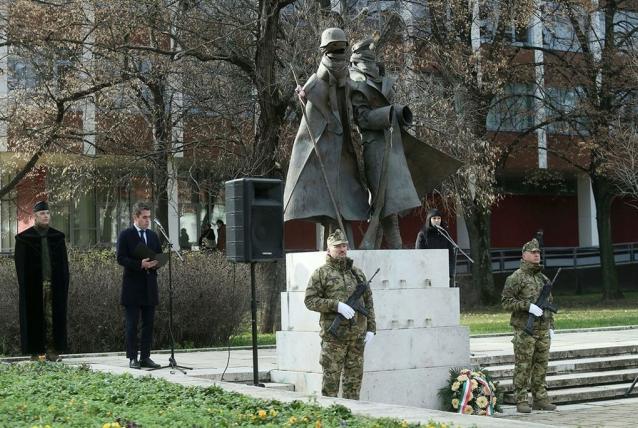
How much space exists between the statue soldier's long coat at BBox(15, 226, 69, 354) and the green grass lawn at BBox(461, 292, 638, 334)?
30.4 ft

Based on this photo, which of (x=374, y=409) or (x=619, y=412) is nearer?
(x=374, y=409)

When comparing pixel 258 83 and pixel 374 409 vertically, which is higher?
pixel 258 83

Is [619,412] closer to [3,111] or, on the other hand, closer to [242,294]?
[242,294]

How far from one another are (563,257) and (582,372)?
29.0m

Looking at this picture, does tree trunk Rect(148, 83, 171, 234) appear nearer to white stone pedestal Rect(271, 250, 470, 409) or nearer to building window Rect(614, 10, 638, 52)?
white stone pedestal Rect(271, 250, 470, 409)

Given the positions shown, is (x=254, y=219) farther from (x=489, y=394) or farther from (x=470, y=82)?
(x=470, y=82)

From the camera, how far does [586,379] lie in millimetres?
15453

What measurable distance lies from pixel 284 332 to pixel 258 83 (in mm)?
9878

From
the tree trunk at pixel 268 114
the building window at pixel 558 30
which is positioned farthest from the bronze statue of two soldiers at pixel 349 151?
the building window at pixel 558 30

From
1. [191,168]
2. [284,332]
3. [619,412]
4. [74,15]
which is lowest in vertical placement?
[619,412]

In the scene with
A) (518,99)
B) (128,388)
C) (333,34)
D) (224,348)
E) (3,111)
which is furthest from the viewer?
(518,99)

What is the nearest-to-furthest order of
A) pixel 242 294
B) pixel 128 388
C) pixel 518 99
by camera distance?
pixel 128 388, pixel 242 294, pixel 518 99

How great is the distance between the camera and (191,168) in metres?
25.7

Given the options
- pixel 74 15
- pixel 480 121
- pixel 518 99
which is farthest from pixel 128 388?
pixel 518 99
